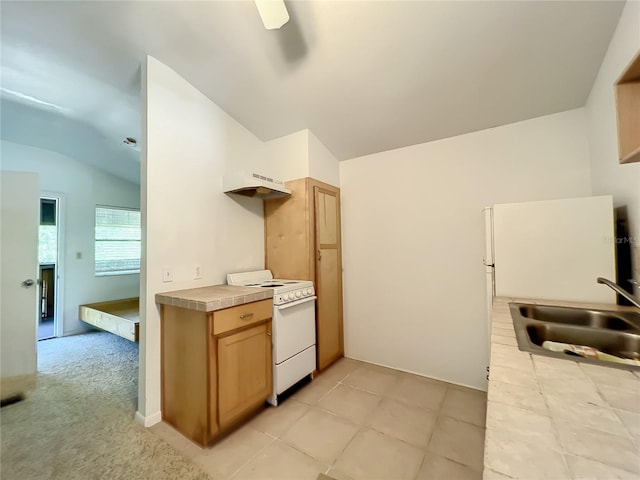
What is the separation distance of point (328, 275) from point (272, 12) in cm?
229

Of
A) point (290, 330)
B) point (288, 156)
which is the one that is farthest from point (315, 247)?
point (288, 156)

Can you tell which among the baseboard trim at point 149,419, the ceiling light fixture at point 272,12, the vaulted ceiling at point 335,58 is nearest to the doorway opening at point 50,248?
the vaulted ceiling at point 335,58

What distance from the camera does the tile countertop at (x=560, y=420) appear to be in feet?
1.47

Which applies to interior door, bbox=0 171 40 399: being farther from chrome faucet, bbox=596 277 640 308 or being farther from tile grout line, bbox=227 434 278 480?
chrome faucet, bbox=596 277 640 308

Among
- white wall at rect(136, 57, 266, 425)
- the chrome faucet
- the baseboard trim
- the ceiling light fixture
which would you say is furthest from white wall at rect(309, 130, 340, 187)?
the baseboard trim

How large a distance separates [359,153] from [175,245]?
2200 millimetres

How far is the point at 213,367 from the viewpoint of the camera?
1689 millimetres

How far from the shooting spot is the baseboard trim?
190 cm

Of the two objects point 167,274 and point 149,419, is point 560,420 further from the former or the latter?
point 149,419

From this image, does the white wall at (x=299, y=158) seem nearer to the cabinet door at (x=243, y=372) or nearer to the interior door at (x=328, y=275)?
the interior door at (x=328, y=275)

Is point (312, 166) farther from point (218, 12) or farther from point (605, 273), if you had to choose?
point (605, 273)

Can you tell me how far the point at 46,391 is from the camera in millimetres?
2352

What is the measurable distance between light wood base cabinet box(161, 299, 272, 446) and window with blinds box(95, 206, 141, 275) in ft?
11.8

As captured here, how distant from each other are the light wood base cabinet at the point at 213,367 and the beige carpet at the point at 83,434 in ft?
0.72
